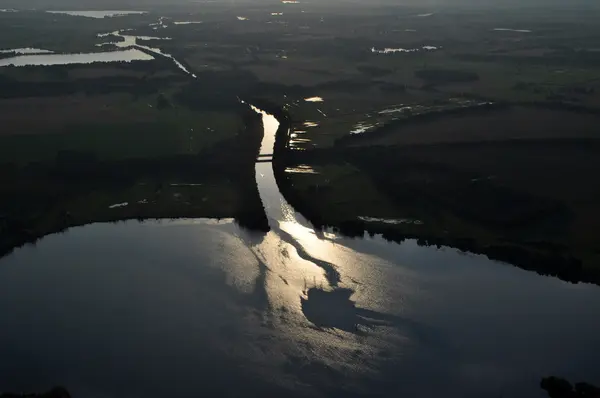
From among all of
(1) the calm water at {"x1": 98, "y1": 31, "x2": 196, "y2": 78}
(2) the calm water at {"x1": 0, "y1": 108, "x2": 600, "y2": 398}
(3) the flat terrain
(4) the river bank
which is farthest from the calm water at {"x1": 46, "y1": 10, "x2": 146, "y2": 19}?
(2) the calm water at {"x1": 0, "y1": 108, "x2": 600, "y2": 398}

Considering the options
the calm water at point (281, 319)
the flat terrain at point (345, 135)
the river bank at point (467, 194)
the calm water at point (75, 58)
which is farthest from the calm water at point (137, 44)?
the calm water at point (281, 319)

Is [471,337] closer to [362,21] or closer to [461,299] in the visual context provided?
[461,299]

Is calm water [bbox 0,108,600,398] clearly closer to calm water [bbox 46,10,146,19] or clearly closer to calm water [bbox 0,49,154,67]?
calm water [bbox 0,49,154,67]

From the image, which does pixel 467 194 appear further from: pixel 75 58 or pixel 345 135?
pixel 75 58

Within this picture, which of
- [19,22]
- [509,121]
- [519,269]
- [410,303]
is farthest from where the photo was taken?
[19,22]

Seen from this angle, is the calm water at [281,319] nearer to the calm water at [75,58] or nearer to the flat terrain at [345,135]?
the flat terrain at [345,135]

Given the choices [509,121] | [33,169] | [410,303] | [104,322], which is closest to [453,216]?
[410,303]
